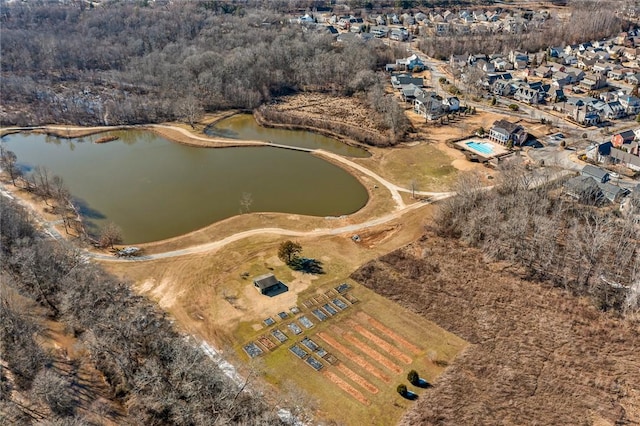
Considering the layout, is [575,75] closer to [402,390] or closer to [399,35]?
[399,35]

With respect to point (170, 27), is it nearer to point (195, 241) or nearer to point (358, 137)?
point (358, 137)

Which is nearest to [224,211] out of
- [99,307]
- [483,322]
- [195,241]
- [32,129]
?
[195,241]

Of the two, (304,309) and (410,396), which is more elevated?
(304,309)

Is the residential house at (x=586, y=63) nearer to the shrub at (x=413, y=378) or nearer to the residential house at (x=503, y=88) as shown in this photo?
the residential house at (x=503, y=88)

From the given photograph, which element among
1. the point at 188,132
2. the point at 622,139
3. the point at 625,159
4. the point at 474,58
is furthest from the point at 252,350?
the point at 474,58

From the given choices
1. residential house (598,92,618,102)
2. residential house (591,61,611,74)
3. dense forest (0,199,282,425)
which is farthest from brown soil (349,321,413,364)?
residential house (591,61,611,74)

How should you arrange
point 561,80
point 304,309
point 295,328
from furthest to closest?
point 561,80 < point 304,309 < point 295,328

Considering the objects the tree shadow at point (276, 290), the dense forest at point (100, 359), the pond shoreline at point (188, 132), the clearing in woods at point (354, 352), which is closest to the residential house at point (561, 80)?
the pond shoreline at point (188, 132)
